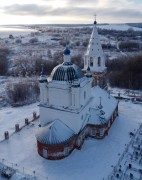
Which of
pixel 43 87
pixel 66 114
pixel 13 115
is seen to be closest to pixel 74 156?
pixel 66 114

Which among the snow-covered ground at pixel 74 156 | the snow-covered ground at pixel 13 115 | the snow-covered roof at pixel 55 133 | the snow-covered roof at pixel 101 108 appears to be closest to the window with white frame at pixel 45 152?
the snow-covered ground at pixel 74 156

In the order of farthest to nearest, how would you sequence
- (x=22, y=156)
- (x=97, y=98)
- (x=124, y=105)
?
(x=124, y=105), (x=97, y=98), (x=22, y=156)

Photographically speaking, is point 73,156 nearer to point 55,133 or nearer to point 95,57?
point 55,133

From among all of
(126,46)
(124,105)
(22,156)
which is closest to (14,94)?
(124,105)

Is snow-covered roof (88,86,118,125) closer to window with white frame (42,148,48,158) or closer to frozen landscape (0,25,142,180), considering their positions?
frozen landscape (0,25,142,180)

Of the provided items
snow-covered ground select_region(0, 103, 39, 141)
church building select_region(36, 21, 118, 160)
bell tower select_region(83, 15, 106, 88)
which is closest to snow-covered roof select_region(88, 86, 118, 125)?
church building select_region(36, 21, 118, 160)

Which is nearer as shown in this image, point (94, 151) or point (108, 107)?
point (94, 151)

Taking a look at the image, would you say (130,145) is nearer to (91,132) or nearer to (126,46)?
(91,132)
